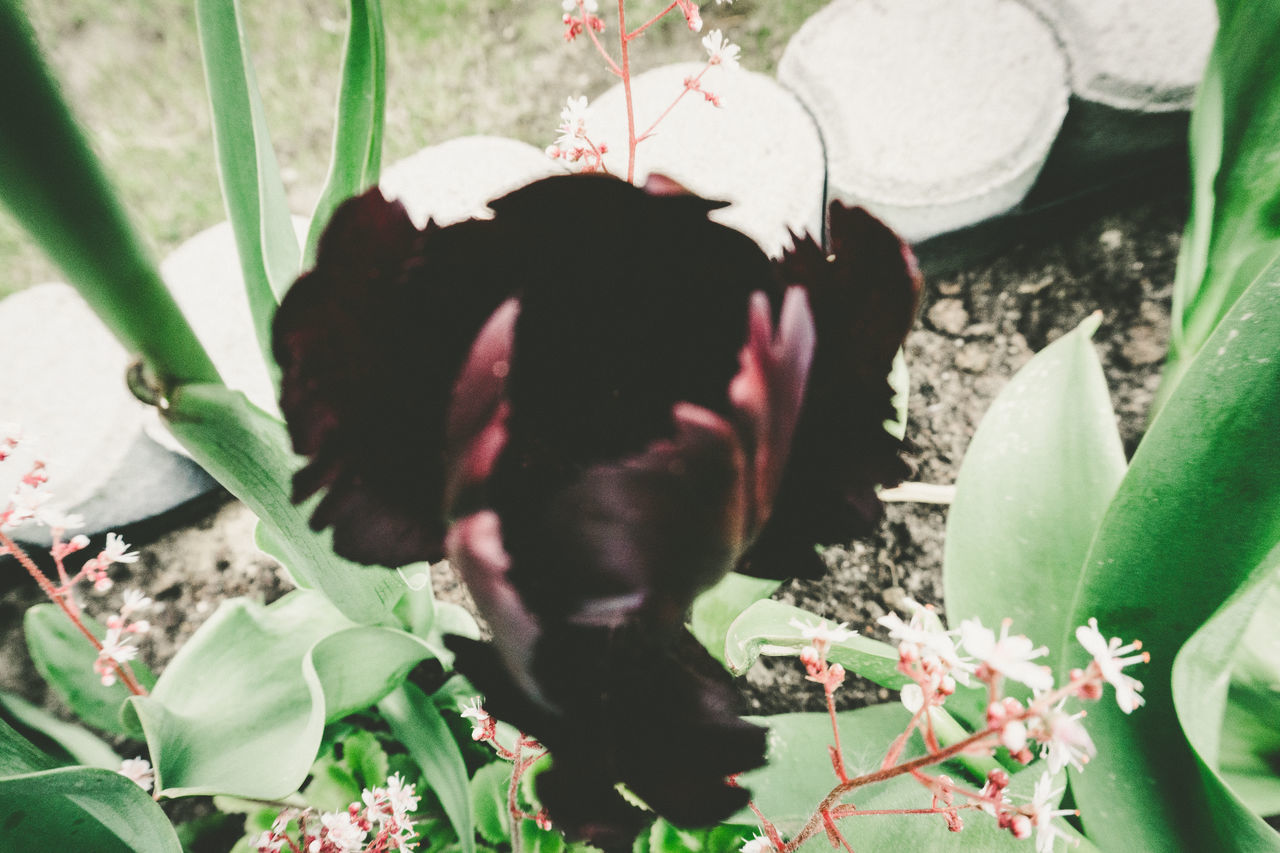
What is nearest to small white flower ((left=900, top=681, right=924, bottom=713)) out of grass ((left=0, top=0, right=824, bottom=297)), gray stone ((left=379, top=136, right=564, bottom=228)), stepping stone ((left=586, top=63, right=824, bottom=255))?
stepping stone ((left=586, top=63, right=824, bottom=255))

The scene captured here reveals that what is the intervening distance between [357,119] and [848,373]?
0.34 m

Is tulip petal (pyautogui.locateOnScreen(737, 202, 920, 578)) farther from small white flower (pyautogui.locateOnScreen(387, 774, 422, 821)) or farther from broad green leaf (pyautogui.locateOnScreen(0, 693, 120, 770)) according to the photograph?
broad green leaf (pyautogui.locateOnScreen(0, 693, 120, 770))

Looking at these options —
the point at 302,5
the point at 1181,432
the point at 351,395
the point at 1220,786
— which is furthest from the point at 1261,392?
the point at 302,5

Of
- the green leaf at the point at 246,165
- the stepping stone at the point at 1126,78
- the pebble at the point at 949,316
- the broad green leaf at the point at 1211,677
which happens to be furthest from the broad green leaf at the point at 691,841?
the stepping stone at the point at 1126,78

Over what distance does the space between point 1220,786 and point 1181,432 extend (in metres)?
0.21

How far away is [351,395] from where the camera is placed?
275 mm

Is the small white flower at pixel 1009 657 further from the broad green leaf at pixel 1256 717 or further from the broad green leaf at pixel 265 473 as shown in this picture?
the broad green leaf at pixel 1256 717

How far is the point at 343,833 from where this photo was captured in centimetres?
54

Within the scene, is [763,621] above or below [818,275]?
below

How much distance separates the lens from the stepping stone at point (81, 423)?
93 cm

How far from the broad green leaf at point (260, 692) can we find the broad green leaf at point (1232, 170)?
2.52 feet

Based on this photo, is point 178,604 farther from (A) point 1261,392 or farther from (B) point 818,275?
(A) point 1261,392

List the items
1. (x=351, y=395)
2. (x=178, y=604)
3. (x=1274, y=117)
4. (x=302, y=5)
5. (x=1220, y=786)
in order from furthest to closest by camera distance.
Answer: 1. (x=302, y=5)
2. (x=178, y=604)
3. (x=1274, y=117)
4. (x=1220, y=786)
5. (x=351, y=395)

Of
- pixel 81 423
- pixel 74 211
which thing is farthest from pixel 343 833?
pixel 81 423
